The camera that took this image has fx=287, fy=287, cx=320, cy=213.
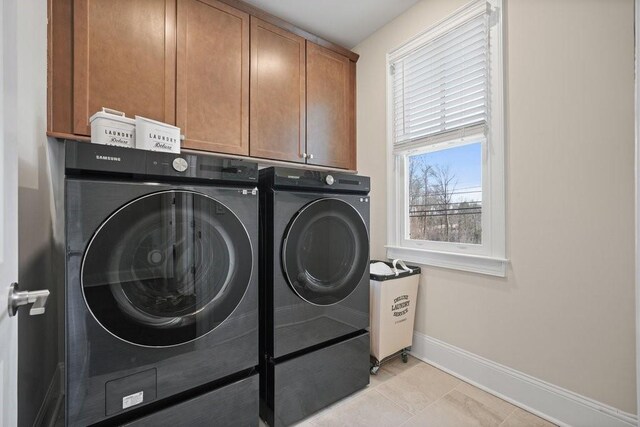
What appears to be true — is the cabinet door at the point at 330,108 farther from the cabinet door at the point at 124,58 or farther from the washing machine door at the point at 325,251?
the cabinet door at the point at 124,58

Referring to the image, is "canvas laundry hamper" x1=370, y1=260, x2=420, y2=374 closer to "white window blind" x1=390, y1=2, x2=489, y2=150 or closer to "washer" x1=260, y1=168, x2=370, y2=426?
"washer" x1=260, y1=168, x2=370, y2=426

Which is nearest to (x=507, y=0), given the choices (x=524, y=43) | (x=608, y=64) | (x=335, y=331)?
(x=524, y=43)

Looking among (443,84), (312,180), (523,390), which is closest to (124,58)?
(312,180)

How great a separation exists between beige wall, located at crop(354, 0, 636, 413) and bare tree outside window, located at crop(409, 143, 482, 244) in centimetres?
25

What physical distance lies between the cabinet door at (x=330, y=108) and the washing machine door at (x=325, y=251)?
931mm

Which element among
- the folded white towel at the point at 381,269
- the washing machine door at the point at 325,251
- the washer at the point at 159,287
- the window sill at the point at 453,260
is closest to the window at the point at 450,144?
the window sill at the point at 453,260

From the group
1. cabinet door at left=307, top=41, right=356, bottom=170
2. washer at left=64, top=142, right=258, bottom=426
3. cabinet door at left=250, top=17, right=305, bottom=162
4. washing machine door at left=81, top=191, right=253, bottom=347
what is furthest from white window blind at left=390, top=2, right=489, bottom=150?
washing machine door at left=81, top=191, right=253, bottom=347

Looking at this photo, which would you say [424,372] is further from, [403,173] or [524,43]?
[524,43]

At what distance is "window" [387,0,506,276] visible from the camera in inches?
68.0

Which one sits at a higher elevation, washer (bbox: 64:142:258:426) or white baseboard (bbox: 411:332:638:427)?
washer (bbox: 64:142:258:426)

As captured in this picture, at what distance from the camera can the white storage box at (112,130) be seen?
4.04ft

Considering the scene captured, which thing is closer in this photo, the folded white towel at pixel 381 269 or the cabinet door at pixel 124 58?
the cabinet door at pixel 124 58

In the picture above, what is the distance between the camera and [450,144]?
1980 millimetres

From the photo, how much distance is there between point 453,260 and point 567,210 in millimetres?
672
